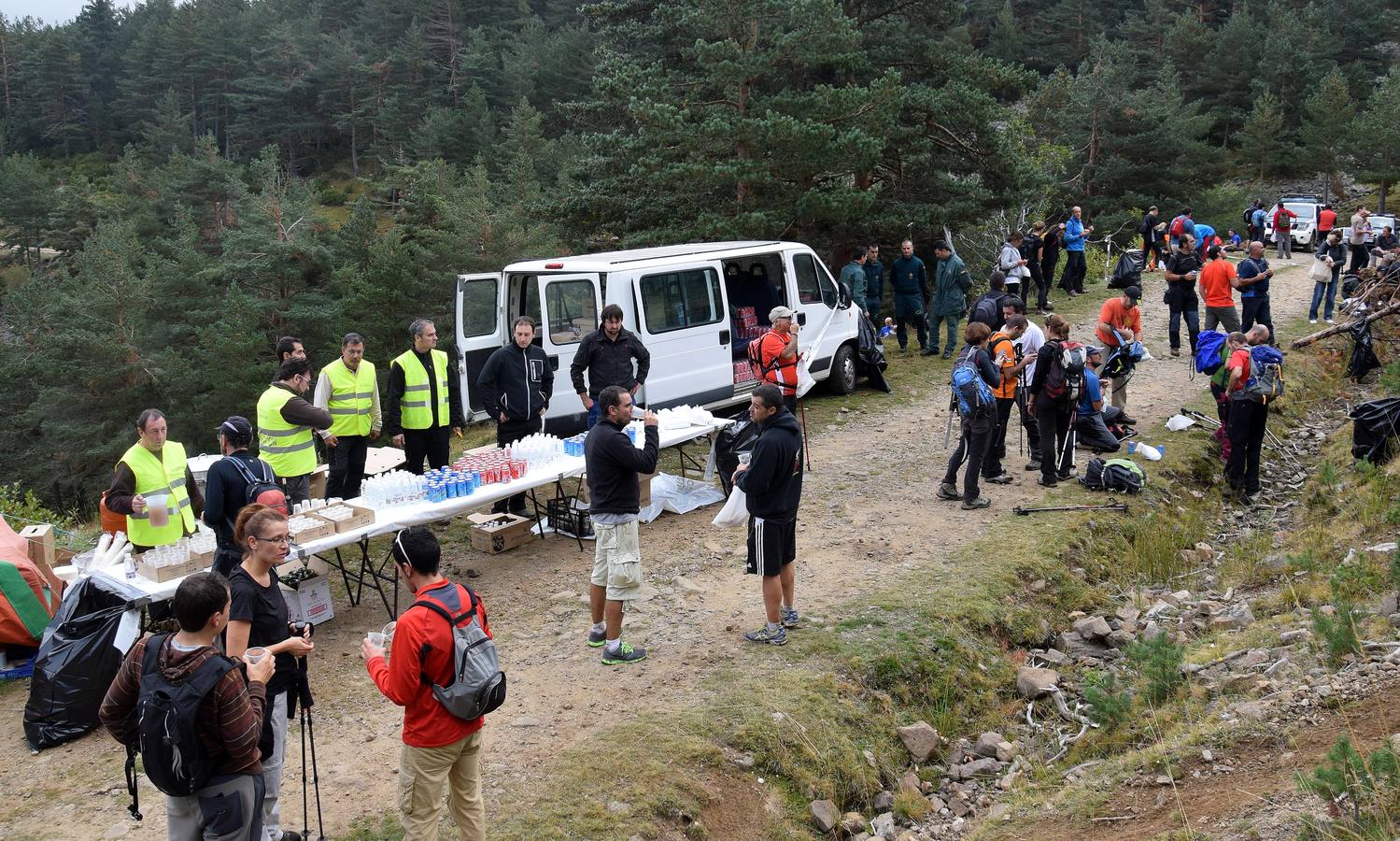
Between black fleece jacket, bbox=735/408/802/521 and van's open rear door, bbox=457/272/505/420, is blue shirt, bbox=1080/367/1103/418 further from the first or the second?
van's open rear door, bbox=457/272/505/420

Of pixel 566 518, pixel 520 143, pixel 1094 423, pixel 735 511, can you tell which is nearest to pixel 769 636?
pixel 735 511

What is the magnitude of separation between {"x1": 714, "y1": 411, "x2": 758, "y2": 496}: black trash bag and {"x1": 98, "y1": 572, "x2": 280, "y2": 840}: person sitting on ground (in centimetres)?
591

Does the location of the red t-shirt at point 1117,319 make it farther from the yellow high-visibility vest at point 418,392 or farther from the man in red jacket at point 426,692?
the man in red jacket at point 426,692

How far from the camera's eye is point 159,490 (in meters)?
6.79

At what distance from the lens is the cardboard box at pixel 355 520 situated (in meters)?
7.00

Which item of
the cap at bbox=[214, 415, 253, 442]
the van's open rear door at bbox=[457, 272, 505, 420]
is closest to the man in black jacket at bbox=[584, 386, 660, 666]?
the cap at bbox=[214, 415, 253, 442]

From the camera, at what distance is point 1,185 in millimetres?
55031

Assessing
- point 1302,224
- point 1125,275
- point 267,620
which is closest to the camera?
point 267,620

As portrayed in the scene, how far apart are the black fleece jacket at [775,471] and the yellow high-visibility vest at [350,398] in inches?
141

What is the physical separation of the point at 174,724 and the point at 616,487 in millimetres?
3104

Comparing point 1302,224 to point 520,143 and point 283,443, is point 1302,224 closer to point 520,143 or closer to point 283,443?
point 283,443

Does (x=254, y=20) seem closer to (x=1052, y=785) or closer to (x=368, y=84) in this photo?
(x=368, y=84)

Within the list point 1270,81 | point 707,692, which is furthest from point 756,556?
point 1270,81

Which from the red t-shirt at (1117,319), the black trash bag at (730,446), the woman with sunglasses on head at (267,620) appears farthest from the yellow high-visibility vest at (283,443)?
the red t-shirt at (1117,319)
